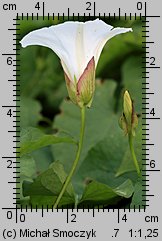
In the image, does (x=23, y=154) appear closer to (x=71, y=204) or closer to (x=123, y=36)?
(x=71, y=204)

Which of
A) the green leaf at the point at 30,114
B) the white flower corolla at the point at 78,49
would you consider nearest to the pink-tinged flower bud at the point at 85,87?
the white flower corolla at the point at 78,49

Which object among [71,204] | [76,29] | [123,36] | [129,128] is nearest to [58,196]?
[71,204]

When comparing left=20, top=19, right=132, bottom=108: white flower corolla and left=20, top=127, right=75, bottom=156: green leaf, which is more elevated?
left=20, top=19, right=132, bottom=108: white flower corolla

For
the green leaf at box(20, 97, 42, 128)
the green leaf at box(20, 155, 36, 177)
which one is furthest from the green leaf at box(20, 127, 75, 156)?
the green leaf at box(20, 97, 42, 128)

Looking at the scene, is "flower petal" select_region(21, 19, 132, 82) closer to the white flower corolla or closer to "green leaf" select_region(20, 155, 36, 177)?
the white flower corolla

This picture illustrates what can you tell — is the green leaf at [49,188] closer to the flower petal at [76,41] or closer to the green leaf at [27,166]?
the green leaf at [27,166]

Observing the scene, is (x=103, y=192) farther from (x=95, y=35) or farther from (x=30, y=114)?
(x=30, y=114)

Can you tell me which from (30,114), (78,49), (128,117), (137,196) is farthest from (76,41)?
(30,114)
